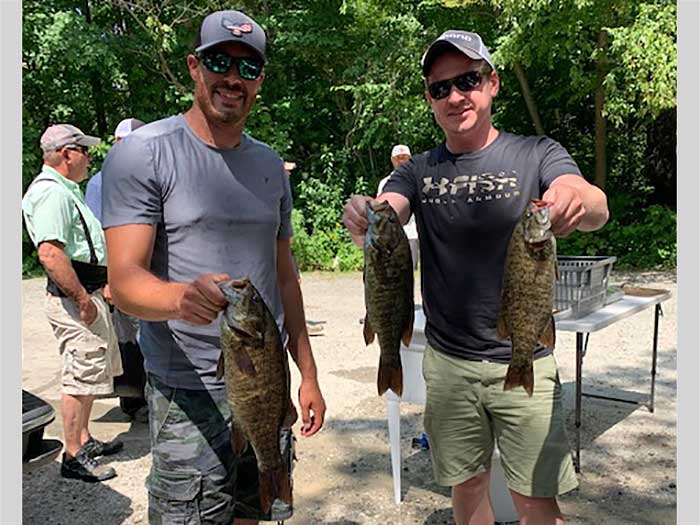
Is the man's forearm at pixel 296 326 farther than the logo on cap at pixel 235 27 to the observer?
Yes

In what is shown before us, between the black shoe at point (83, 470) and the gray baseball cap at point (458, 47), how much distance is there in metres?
3.81

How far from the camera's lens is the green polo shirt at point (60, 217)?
4746mm

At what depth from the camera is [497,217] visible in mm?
2893

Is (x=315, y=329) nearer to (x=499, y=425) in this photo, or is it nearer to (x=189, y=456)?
(x=499, y=425)

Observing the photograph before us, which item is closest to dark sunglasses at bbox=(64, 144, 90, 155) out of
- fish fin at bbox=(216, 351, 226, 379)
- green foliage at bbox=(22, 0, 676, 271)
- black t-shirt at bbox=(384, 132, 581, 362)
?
black t-shirt at bbox=(384, 132, 581, 362)

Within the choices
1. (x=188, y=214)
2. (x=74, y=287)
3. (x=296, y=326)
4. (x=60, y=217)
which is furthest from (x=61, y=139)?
(x=188, y=214)

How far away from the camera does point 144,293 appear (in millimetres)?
2219

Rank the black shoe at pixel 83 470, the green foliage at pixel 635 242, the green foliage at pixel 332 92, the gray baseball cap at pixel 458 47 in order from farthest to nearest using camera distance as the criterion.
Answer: the green foliage at pixel 332 92, the green foliage at pixel 635 242, the black shoe at pixel 83 470, the gray baseball cap at pixel 458 47

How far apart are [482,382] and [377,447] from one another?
264cm

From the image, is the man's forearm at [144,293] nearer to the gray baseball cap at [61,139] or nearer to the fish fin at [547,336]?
the fish fin at [547,336]

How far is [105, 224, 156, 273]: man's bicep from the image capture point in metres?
2.32

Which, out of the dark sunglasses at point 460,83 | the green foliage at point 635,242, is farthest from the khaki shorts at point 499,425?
the green foliage at point 635,242

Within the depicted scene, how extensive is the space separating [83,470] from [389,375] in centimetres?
328

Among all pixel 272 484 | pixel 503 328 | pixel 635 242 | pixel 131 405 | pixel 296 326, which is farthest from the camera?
pixel 635 242
